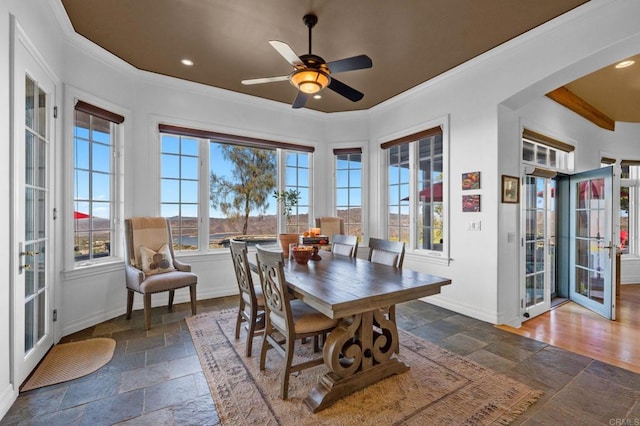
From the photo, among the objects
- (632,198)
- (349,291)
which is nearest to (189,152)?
(349,291)

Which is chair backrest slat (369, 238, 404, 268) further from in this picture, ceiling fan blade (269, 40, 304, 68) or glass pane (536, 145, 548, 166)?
glass pane (536, 145, 548, 166)

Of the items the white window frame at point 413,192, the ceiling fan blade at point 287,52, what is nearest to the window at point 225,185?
the white window frame at point 413,192

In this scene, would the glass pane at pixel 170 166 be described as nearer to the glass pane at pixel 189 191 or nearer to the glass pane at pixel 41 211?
the glass pane at pixel 189 191

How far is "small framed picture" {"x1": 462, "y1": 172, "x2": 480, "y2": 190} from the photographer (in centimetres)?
344

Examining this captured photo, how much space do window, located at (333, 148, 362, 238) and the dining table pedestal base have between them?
10.6 ft

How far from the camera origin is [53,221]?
8.91ft

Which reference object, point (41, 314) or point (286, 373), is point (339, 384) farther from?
point (41, 314)

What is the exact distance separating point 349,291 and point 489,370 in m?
1.46

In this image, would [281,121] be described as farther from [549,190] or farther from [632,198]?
[632,198]

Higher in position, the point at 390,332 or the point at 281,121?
the point at 281,121

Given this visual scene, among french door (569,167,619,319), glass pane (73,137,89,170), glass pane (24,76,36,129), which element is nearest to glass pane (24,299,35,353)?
glass pane (24,76,36,129)

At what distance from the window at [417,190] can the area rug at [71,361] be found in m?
3.88

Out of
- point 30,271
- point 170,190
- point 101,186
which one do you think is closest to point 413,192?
point 170,190

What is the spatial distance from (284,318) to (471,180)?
280 centimetres
